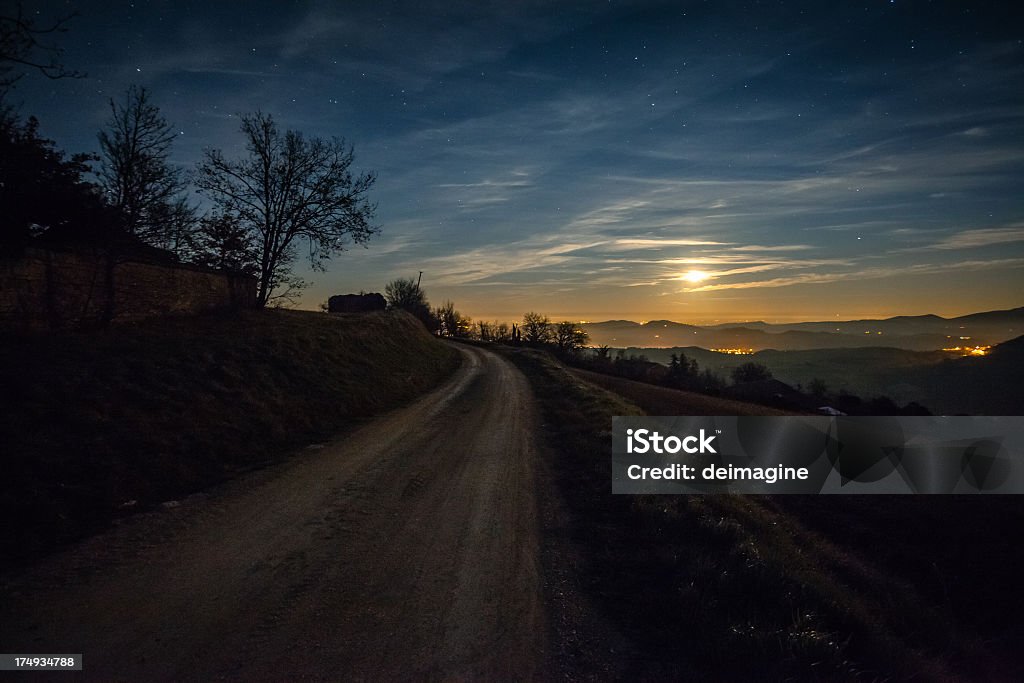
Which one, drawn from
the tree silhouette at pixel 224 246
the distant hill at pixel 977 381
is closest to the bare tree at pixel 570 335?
the distant hill at pixel 977 381

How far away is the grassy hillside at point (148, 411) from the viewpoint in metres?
6.81

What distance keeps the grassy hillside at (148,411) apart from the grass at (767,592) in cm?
684

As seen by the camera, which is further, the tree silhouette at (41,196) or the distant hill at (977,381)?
the distant hill at (977,381)

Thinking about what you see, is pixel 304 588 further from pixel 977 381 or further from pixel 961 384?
pixel 961 384

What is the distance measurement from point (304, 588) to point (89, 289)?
1509 centimetres

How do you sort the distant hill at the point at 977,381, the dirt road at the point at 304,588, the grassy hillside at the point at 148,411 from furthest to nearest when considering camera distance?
the distant hill at the point at 977,381
the grassy hillside at the point at 148,411
the dirt road at the point at 304,588

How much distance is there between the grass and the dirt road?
3.62ft

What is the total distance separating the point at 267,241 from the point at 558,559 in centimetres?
2426

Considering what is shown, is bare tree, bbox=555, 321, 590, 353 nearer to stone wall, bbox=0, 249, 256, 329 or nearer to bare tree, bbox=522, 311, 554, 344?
bare tree, bbox=522, 311, 554, 344

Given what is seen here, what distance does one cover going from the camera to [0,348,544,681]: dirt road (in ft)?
12.6

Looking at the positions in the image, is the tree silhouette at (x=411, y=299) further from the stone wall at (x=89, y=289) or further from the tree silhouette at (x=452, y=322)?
the stone wall at (x=89, y=289)

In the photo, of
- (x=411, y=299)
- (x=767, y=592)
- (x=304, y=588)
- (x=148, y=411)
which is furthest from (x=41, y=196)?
(x=411, y=299)

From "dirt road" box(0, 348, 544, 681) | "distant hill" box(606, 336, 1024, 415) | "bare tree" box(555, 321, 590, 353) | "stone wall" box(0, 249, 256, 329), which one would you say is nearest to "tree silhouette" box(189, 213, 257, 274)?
"stone wall" box(0, 249, 256, 329)

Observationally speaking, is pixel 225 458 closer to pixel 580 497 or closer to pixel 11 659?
pixel 11 659
